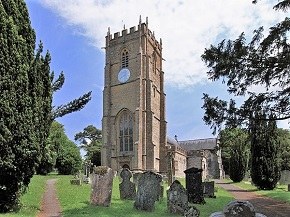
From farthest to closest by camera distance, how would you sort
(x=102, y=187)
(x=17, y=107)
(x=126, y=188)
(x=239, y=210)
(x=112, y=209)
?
(x=126, y=188), (x=102, y=187), (x=112, y=209), (x=17, y=107), (x=239, y=210)

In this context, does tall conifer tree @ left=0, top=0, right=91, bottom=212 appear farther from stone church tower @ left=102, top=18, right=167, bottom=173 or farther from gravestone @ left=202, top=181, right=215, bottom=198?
stone church tower @ left=102, top=18, right=167, bottom=173

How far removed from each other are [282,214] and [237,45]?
6.76 metres

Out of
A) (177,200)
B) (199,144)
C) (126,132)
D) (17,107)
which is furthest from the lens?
(199,144)

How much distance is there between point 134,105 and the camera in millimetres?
45469

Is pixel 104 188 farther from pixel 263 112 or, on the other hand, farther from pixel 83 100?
pixel 263 112

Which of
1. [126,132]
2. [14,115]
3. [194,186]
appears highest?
[126,132]

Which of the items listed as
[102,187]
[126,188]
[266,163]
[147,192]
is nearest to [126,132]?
[266,163]

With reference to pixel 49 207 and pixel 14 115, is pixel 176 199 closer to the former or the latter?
pixel 49 207

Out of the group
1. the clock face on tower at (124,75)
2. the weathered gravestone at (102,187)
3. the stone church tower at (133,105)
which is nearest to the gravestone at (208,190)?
the weathered gravestone at (102,187)

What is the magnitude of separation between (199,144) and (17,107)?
187 feet

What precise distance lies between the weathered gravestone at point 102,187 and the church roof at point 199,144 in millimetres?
51730

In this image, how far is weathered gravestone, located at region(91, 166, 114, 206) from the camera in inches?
524

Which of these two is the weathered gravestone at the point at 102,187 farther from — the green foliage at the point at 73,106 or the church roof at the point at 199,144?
the church roof at the point at 199,144

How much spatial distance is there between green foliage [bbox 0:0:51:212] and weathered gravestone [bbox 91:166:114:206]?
8.01 ft
